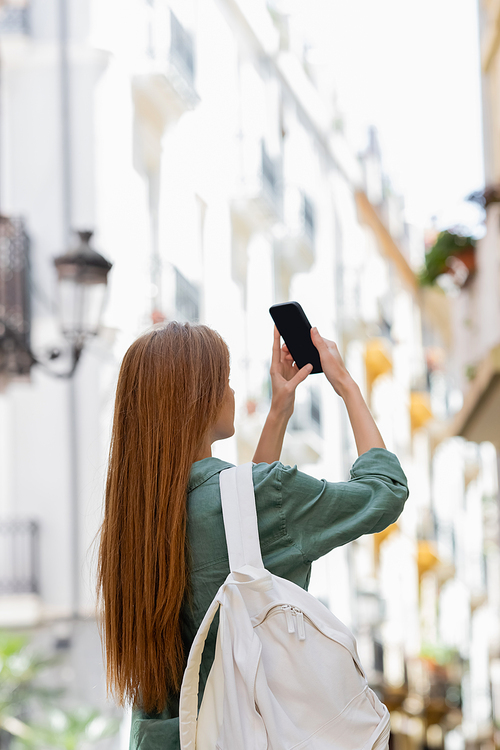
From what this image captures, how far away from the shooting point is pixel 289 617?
1760mm

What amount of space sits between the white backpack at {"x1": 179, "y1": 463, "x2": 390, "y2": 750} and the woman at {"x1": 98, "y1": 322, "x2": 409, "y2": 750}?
74 mm

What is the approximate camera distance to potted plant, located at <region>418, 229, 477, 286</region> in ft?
30.2

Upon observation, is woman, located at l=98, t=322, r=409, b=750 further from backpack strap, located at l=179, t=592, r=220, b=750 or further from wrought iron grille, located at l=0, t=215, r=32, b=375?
wrought iron grille, located at l=0, t=215, r=32, b=375

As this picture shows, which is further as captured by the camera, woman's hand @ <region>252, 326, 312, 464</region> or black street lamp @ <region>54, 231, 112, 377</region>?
black street lamp @ <region>54, 231, 112, 377</region>

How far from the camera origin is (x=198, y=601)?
6.19ft

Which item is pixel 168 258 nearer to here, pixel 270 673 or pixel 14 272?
pixel 14 272

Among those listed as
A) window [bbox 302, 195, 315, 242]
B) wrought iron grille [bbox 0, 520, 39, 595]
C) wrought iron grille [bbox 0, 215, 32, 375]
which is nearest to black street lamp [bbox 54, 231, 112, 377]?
wrought iron grille [bbox 0, 215, 32, 375]

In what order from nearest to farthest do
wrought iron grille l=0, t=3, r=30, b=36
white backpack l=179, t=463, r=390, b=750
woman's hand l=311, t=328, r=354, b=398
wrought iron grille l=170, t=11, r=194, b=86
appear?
1. white backpack l=179, t=463, r=390, b=750
2. woman's hand l=311, t=328, r=354, b=398
3. wrought iron grille l=0, t=3, r=30, b=36
4. wrought iron grille l=170, t=11, r=194, b=86

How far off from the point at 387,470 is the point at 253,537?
0.92 ft

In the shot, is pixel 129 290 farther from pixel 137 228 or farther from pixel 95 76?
pixel 95 76

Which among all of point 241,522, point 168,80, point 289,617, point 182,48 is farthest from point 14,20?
point 289,617

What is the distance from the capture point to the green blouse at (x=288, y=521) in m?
1.81

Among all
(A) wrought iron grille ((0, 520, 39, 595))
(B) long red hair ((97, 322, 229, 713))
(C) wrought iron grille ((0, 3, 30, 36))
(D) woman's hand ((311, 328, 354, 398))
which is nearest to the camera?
(B) long red hair ((97, 322, 229, 713))

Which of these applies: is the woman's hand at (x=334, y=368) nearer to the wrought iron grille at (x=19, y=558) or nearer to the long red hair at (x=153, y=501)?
the long red hair at (x=153, y=501)
